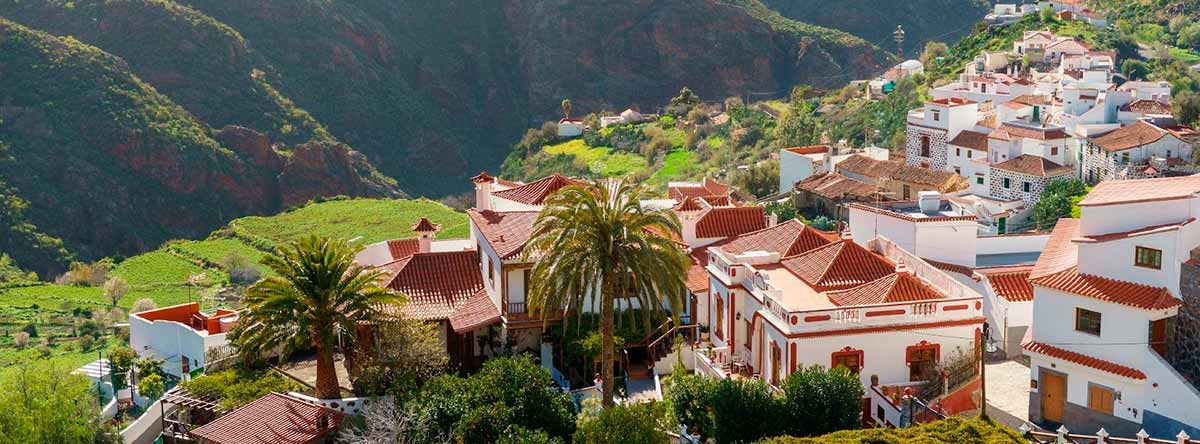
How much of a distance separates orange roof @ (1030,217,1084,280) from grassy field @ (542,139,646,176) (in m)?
53.6

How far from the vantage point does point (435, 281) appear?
38375 millimetres

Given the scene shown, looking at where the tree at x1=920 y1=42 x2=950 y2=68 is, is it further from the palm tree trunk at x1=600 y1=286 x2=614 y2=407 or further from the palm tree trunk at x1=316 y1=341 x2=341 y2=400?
the palm tree trunk at x1=600 y1=286 x2=614 y2=407

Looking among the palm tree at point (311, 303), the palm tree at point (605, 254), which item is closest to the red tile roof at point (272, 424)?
the palm tree at point (311, 303)

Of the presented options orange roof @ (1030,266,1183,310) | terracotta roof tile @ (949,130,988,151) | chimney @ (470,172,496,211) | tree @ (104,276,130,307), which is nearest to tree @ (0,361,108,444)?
chimney @ (470,172,496,211)

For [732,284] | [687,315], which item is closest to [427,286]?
[687,315]

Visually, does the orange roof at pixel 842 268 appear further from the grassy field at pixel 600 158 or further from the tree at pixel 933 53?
the tree at pixel 933 53

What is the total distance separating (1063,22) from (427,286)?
222 ft

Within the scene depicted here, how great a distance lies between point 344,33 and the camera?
116 meters

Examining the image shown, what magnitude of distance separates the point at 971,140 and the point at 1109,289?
33955mm

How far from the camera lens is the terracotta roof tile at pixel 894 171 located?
57625 mm

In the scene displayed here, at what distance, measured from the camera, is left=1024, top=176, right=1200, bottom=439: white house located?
26.1 metres

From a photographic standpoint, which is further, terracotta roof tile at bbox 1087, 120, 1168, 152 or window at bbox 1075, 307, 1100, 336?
terracotta roof tile at bbox 1087, 120, 1168, 152

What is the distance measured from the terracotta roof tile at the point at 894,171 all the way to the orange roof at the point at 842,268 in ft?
83.6

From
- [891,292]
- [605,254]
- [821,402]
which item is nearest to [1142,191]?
[891,292]
